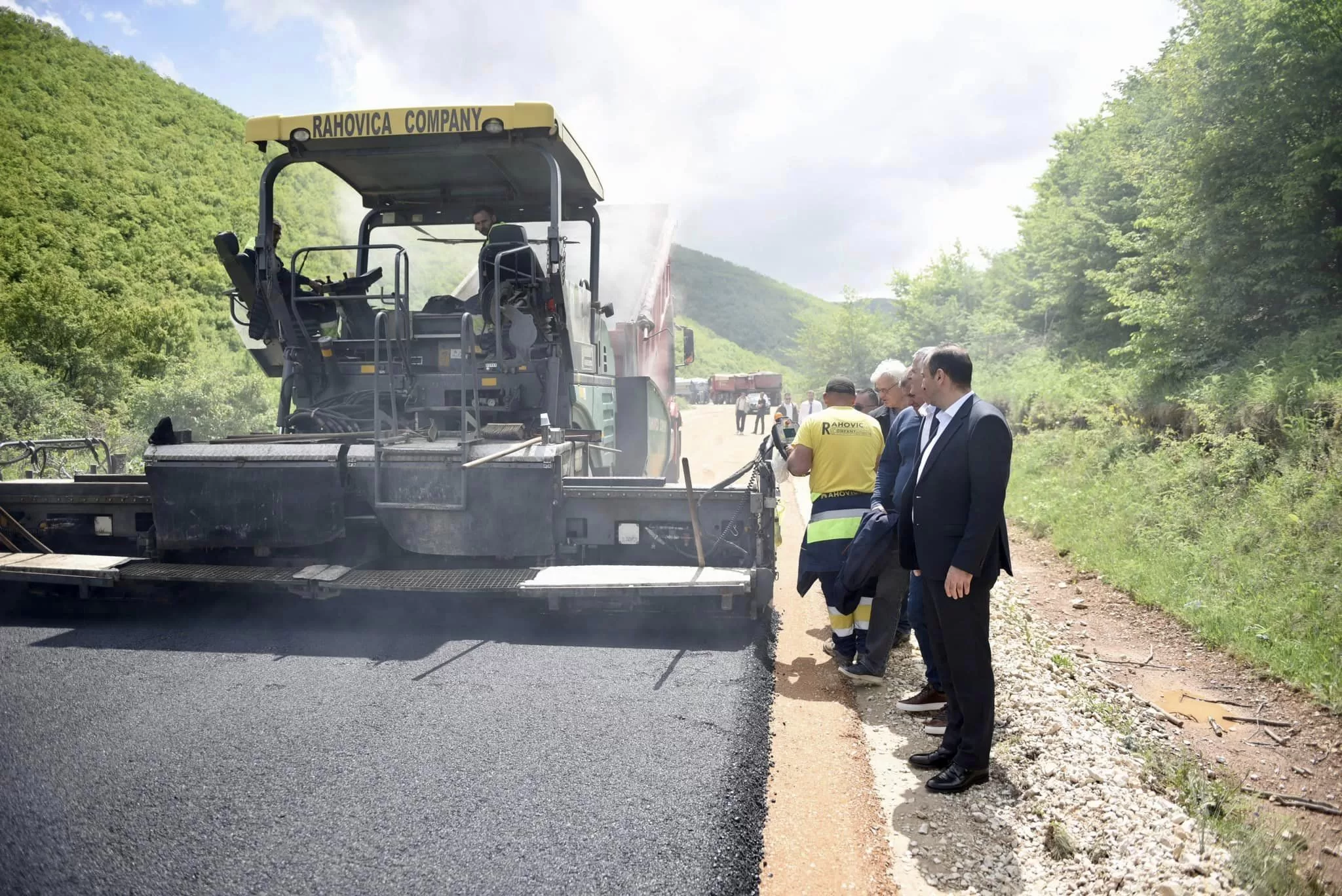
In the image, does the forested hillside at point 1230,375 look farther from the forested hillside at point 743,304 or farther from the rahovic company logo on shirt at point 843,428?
the forested hillside at point 743,304

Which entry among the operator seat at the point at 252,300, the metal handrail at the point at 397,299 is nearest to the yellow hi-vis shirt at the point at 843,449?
the metal handrail at the point at 397,299

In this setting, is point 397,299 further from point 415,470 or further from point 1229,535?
point 1229,535

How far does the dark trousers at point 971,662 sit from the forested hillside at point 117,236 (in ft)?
57.6

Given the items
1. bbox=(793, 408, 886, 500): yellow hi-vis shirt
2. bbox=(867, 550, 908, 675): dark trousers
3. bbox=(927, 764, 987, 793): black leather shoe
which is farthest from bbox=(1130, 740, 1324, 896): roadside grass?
bbox=(793, 408, 886, 500): yellow hi-vis shirt

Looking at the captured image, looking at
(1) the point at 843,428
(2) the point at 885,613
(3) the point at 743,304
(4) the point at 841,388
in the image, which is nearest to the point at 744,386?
(4) the point at 841,388

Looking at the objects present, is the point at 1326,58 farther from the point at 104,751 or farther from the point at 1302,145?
the point at 104,751

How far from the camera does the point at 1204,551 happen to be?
689 cm

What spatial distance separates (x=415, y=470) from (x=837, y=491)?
7.79ft

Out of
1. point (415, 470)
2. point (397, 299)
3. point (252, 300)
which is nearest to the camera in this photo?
point (415, 470)

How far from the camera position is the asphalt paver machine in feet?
15.5

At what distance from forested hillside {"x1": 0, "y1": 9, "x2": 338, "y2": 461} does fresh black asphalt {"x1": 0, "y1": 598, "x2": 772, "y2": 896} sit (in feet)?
47.4

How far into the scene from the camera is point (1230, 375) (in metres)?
9.17

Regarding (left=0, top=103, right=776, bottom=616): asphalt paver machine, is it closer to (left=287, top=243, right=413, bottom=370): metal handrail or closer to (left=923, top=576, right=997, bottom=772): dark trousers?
(left=287, top=243, right=413, bottom=370): metal handrail

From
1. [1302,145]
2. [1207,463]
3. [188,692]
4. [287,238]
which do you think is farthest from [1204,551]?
[287,238]
